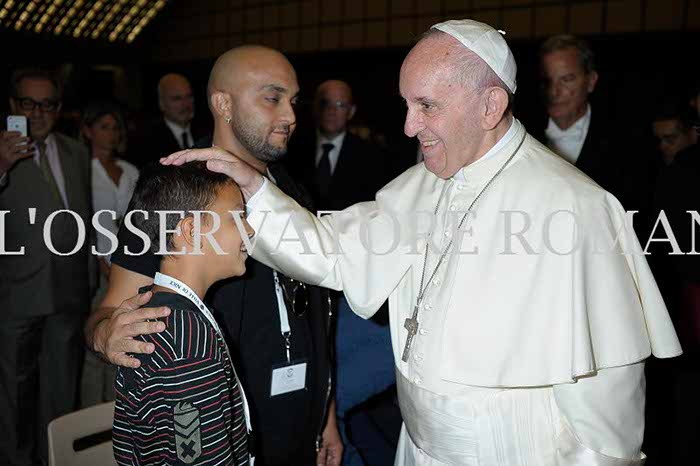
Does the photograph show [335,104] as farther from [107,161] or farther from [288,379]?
[288,379]

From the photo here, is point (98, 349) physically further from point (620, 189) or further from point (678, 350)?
point (620, 189)

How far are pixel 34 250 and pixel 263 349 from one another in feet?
6.94

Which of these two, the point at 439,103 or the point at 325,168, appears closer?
the point at 439,103

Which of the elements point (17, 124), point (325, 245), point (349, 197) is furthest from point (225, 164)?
point (349, 197)

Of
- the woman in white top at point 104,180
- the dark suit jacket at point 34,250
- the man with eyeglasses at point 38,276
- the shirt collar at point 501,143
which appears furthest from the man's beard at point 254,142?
the woman in white top at point 104,180

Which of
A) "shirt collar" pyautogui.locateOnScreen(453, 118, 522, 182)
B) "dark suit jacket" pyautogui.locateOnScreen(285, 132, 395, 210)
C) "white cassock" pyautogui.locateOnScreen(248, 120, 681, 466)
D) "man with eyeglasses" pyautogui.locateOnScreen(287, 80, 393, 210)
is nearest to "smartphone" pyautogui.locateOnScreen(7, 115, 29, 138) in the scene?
"white cassock" pyautogui.locateOnScreen(248, 120, 681, 466)

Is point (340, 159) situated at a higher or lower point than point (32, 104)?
lower

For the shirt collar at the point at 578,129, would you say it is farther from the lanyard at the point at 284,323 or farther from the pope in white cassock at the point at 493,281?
the lanyard at the point at 284,323

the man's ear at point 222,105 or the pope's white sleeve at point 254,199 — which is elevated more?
the man's ear at point 222,105

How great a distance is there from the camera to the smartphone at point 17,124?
11.3 feet

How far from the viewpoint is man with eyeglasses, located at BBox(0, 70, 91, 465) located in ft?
11.6

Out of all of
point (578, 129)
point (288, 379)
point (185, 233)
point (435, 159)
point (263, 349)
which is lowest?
point (288, 379)

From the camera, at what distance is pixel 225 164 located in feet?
6.27

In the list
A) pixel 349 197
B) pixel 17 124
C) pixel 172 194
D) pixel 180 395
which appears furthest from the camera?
pixel 349 197
